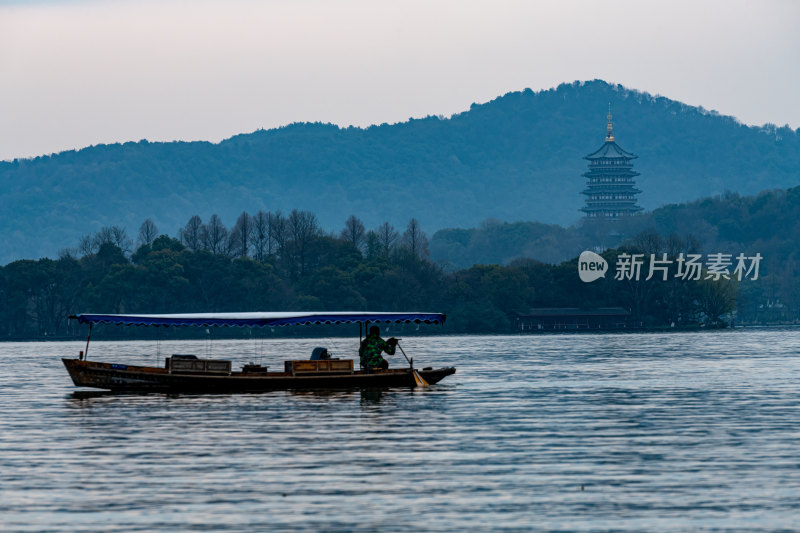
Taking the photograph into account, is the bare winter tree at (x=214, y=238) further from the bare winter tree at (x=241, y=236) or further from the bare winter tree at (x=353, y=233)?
the bare winter tree at (x=353, y=233)

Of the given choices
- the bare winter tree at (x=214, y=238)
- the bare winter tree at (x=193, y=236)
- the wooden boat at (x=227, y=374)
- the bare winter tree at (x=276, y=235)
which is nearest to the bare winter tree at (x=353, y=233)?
the bare winter tree at (x=276, y=235)

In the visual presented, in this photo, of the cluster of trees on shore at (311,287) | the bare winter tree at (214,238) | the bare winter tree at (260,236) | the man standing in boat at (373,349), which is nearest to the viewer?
the man standing in boat at (373,349)

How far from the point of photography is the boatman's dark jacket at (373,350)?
47.4 m

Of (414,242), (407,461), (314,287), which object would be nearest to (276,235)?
(414,242)

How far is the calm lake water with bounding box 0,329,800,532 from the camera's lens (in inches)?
801

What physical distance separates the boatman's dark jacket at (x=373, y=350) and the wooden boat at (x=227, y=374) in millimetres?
305

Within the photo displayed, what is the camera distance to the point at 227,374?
4831 centimetres

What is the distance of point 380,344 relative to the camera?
4756cm

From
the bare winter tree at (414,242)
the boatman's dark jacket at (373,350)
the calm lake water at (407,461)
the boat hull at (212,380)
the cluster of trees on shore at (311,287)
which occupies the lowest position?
the calm lake water at (407,461)

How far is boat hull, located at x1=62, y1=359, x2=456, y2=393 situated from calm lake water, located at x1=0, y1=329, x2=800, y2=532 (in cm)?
57

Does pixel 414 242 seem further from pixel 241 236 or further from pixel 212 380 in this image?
pixel 212 380

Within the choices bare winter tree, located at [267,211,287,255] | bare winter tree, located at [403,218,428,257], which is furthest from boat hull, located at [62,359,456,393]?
bare winter tree, located at [267,211,287,255]

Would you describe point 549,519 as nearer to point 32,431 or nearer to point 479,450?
point 479,450

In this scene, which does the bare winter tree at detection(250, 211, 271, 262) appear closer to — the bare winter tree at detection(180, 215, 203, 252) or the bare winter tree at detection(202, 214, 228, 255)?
the bare winter tree at detection(202, 214, 228, 255)
